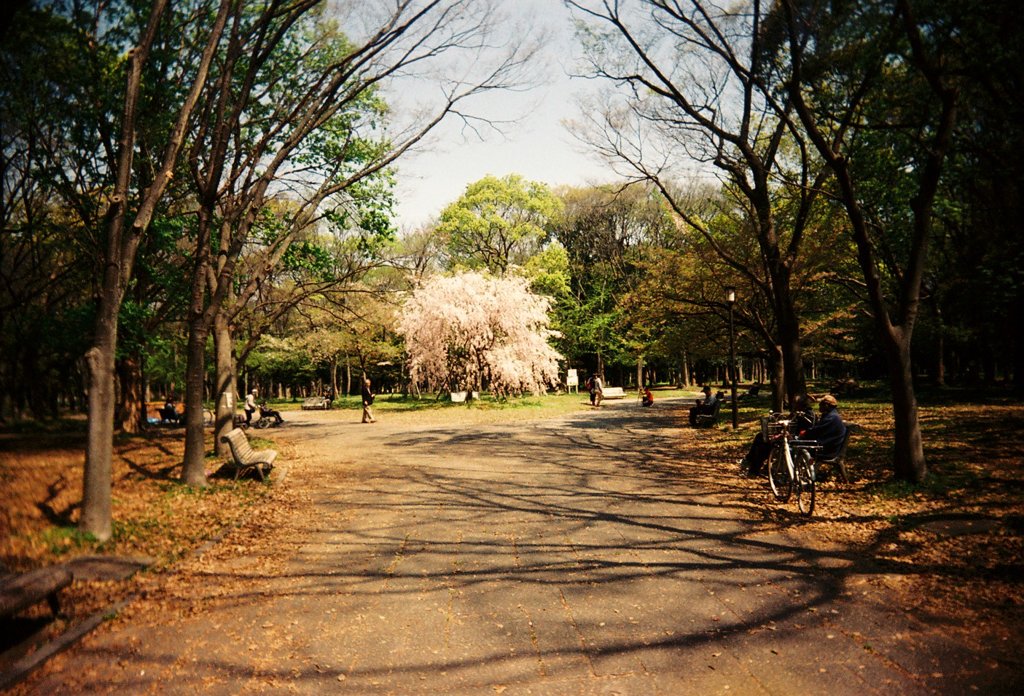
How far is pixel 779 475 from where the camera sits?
31.3 feet

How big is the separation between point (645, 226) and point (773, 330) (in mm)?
26528

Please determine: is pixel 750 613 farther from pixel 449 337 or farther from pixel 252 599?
pixel 449 337

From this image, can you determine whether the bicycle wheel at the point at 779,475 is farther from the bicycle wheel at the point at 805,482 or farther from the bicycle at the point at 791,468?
the bicycle wheel at the point at 805,482

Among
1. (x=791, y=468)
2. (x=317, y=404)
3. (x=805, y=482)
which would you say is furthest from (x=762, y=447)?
(x=317, y=404)

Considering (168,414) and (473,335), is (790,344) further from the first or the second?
(168,414)

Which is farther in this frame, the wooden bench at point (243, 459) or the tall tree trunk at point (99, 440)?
the wooden bench at point (243, 459)

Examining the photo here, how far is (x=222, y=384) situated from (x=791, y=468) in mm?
12052

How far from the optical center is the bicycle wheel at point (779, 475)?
913cm

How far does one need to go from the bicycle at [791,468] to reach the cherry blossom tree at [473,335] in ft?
81.0

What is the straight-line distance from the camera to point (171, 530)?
25.2ft

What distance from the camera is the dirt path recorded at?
391 cm

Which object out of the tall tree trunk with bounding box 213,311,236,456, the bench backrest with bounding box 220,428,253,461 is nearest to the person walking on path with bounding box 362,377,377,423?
the tall tree trunk with bounding box 213,311,236,456

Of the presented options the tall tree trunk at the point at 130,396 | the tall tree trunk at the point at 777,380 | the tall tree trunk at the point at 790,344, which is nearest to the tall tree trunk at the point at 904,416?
the tall tree trunk at the point at 790,344

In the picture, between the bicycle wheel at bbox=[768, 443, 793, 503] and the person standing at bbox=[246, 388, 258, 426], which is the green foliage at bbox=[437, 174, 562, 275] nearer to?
the person standing at bbox=[246, 388, 258, 426]
